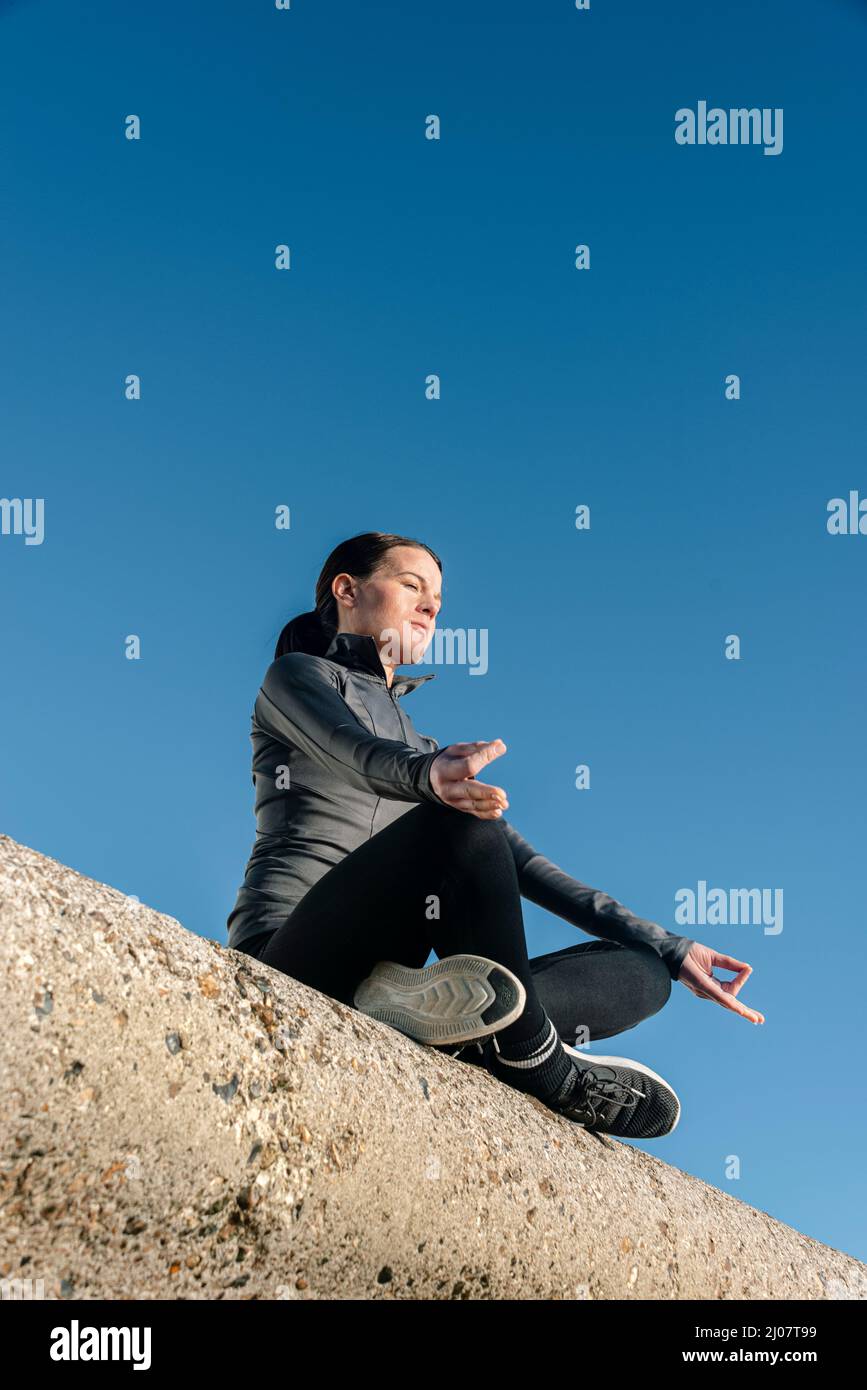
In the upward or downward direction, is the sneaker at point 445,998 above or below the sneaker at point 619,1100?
above

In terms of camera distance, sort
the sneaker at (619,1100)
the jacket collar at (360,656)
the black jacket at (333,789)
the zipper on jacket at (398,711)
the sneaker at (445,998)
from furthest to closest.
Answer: the jacket collar at (360,656) → the zipper on jacket at (398,711) → the sneaker at (619,1100) → the black jacket at (333,789) → the sneaker at (445,998)

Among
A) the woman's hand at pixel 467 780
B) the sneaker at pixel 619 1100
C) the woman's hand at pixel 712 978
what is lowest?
the sneaker at pixel 619 1100

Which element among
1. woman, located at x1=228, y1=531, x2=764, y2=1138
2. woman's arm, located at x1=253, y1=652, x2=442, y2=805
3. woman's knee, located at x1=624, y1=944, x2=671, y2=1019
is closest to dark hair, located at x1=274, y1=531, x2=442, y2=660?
woman, located at x1=228, y1=531, x2=764, y2=1138

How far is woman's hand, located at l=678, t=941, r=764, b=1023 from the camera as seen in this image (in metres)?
4.09

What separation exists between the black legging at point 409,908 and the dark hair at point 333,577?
52.5 inches

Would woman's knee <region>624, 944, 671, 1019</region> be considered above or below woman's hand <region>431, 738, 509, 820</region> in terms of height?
below

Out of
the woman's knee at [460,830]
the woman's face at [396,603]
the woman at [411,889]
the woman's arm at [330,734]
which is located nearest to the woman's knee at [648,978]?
the woman at [411,889]

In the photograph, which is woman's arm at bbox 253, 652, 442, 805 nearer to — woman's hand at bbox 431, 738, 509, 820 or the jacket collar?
woman's hand at bbox 431, 738, 509, 820

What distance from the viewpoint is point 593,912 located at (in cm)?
420

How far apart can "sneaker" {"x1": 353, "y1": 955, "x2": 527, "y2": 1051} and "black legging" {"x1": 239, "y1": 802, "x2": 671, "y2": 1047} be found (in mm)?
71

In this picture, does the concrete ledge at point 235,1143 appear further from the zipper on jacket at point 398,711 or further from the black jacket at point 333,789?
the zipper on jacket at point 398,711

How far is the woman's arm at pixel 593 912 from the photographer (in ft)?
13.7

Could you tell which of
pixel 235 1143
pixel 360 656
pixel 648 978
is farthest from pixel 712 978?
pixel 235 1143

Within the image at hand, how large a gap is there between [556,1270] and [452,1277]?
1.41 feet
